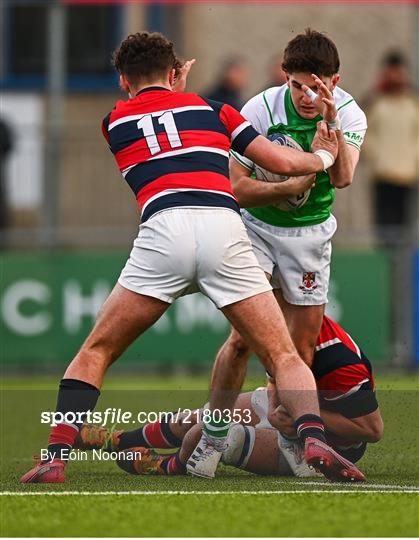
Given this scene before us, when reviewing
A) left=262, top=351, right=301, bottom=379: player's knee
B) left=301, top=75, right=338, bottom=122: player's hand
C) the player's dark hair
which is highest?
the player's dark hair

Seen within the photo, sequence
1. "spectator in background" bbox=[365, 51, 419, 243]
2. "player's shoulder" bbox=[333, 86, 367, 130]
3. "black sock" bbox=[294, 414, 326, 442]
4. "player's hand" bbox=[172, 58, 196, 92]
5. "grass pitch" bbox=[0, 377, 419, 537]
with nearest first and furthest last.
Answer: "grass pitch" bbox=[0, 377, 419, 537]
"black sock" bbox=[294, 414, 326, 442]
"player's hand" bbox=[172, 58, 196, 92]
"player's shoulder" bbox=[333, 86, 367, 130]
"spectator in background" bbox=[365, 51, 419, 243]

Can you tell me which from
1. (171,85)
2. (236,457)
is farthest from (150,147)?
(236,457)

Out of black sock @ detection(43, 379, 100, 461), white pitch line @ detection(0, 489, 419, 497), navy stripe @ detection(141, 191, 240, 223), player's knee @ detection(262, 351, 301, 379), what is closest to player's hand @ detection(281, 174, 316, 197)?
navy stripe @ detection(141, 191, 240, 223)

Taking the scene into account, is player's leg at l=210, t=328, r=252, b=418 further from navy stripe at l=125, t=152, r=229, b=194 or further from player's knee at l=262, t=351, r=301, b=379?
navy stripe at l=125, t=152, r=229, b=194

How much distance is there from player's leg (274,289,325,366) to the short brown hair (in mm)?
1549

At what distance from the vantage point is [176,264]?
7.29m

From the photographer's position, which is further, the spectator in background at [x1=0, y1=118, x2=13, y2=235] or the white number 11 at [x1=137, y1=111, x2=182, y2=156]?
the spectator in background at [x1=0, y1=118, x2=13, y2=235]

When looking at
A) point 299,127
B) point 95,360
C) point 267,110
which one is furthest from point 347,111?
point 95,360

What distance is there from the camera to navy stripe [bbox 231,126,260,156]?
7430 mm

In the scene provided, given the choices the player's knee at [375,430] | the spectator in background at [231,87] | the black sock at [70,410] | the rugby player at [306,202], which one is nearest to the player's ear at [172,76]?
the rugby player at [306,202]

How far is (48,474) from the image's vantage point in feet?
23.7

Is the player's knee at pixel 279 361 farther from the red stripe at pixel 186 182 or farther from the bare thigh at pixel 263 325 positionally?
the red stripe at pixel 186 182

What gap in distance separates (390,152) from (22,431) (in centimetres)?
732

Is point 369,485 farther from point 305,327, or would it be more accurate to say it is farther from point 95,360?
point 95,360
